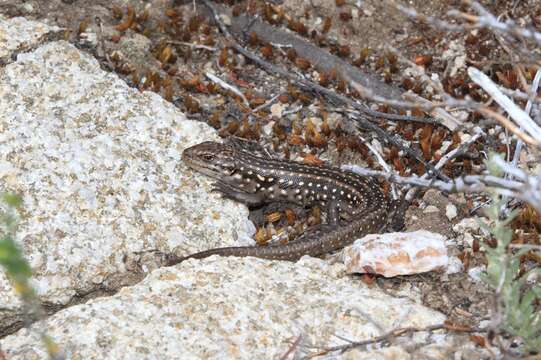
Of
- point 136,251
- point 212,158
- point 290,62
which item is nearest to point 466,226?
point 212,158

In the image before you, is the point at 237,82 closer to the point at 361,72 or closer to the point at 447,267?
the point at 361,72

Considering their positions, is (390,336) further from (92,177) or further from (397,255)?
(92,177)

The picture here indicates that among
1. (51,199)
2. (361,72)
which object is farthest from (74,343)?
(361,72)

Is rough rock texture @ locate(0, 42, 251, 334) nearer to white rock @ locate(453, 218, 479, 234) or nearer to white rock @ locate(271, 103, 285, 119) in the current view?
white rock @ locate(271, 103, 285, 119)

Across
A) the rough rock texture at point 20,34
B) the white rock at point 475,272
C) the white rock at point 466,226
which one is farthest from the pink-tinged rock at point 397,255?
the rough rock texture at point 20,34

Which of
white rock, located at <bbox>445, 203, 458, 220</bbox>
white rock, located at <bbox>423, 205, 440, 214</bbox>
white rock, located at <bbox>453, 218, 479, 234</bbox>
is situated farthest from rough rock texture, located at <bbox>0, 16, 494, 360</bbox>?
white rock, located at <bbox>423, 205, 440, 214</bbox>

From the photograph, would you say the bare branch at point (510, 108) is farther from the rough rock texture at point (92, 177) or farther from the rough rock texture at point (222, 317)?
the rough rock texture at point (92, 177)
